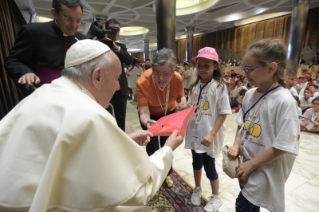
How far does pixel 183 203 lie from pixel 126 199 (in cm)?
154

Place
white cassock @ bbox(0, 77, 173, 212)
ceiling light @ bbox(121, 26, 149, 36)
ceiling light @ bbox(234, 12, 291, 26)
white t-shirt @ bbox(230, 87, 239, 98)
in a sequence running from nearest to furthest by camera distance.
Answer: white cassock @ bbox(0, 77, 173, 212) < white t-shirt @ bbox(230, 87, 239, 98) < ceiling light @ bbox(234, 12, 291, 26) < ceiling light @ bbox(121, 26, 149, 36)

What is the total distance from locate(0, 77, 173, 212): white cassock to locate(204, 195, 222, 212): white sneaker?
1.42 m

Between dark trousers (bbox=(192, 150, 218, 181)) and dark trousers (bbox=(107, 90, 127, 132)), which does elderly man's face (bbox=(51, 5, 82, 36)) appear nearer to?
dark trousers (bbox=(107, 90, 127, 132))

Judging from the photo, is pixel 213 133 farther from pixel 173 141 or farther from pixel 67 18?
pixel 67 18

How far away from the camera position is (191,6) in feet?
34.8

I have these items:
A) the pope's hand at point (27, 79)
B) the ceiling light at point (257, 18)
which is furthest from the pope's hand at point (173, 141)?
the ceiling light at point (257, 18)

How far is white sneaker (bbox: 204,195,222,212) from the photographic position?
1879 millimetres

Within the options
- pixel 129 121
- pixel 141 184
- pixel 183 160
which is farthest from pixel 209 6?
pixel 141 184

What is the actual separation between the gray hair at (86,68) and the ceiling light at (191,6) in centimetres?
1031

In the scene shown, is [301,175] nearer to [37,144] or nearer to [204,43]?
[37,144]

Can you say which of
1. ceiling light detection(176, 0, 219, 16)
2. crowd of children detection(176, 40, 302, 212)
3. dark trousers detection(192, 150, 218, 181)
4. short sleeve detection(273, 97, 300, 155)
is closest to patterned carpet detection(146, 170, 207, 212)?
dark trousers detection(192, 150, 218, 181)

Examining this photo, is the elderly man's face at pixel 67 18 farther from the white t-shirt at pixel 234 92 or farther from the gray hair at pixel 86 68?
the white t-shirt at pixel 234 92

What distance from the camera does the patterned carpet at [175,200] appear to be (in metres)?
1.97

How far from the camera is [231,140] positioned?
12.7ft
